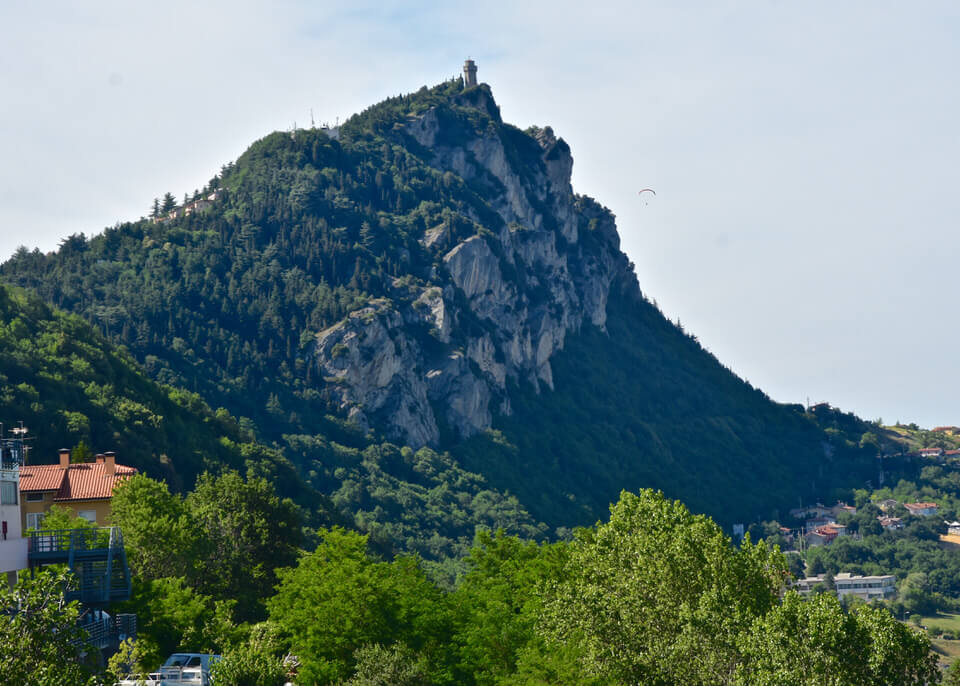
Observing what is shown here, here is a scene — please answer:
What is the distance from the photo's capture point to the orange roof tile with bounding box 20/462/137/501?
91.9 meters

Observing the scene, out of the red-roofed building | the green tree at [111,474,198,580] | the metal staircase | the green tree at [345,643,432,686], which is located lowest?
the green tree at [345,643,432,686]

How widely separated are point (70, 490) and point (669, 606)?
49.1m

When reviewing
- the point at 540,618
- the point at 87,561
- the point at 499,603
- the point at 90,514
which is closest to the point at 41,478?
the point at 90,514

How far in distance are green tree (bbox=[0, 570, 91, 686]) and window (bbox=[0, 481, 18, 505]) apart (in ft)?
62.2

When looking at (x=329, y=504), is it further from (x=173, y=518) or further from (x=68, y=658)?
(x=68, y=658)

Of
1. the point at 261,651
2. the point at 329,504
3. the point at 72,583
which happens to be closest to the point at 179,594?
the point at 261,651

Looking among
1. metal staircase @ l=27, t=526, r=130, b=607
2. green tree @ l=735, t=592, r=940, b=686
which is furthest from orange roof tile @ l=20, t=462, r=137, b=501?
green tree @ l=735, t=592, r=940, b=686

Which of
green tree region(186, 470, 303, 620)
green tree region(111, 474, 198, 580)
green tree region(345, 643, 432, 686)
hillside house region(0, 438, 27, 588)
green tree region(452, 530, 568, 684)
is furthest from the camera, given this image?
green tree region(186, 470, 303, 620)

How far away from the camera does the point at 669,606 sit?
6197 centimetres

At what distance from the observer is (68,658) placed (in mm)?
42344

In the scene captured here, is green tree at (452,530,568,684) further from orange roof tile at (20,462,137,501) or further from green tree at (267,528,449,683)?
orange roof tile at (20,462,137,501)

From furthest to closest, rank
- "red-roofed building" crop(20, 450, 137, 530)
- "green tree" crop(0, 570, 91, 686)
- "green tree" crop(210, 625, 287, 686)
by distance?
"red-roofed building" crop(20, 450, 137, 530)
"green tree" crop(210, 625, 287, 686)
"green tree" crop(0, 570, 91, 686)

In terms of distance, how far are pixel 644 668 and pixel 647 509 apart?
11.6m

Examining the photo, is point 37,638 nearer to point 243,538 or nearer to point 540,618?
point 540,618
